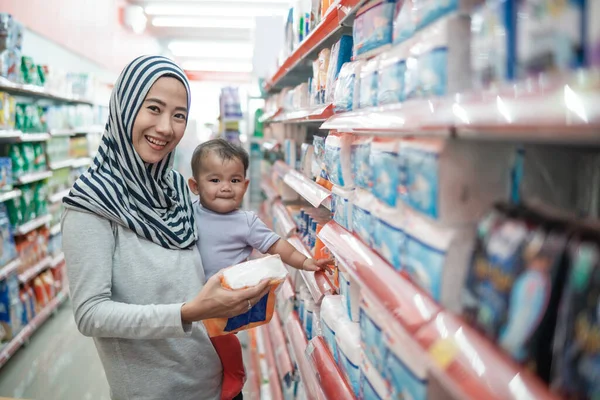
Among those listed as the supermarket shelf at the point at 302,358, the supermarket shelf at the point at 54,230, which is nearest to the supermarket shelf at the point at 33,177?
the supermarket shelf at the point at 54,230

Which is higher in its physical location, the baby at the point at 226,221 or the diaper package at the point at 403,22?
the diaper package at the point at 403,22

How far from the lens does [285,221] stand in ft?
9.61

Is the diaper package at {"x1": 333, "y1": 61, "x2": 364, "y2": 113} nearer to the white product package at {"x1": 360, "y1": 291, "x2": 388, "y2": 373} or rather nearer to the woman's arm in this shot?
the white product package at {"x1": 360, "y1": 291, "x2": 388, "y2": 373}

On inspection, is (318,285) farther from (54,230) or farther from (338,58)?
(54,230)

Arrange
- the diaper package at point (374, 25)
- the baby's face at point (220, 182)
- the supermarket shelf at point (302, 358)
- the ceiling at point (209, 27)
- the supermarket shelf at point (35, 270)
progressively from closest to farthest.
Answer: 1. the diaper package at point (374, 25)
2. the supermarket shelf at point (302, 358)
3. the baby's face at point (220, 182)
4. the supermarket shelf at point (35, 270)
5. the ceiling at point (209, 27)

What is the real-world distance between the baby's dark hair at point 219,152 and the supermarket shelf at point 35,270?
2.58 metres

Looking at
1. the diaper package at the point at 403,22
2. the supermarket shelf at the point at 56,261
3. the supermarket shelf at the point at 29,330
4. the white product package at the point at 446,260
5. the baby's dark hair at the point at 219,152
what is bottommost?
the supermarket shelf at the point at 29,330

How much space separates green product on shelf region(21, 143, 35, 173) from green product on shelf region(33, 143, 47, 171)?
0.07 meters

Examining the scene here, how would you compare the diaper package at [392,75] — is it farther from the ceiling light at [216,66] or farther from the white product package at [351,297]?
the ceiling light at [216,66]

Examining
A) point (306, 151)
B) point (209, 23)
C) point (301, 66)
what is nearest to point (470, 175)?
point (306, 151)

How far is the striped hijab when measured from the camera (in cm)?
138

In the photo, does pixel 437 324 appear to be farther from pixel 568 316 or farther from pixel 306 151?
pixel 306 151

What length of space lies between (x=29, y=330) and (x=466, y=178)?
403cm

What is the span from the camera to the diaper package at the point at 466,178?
2.60 ft
